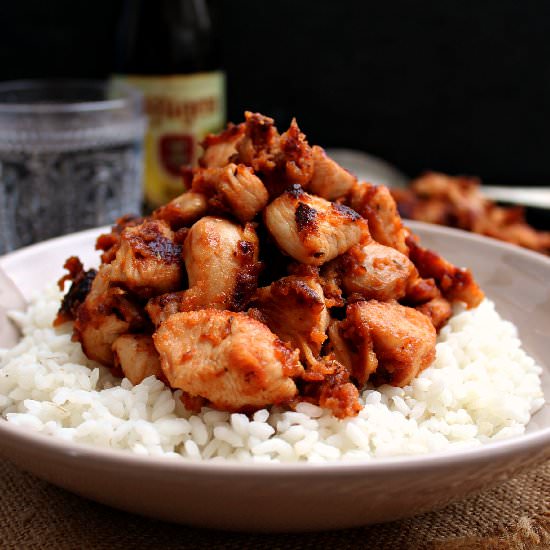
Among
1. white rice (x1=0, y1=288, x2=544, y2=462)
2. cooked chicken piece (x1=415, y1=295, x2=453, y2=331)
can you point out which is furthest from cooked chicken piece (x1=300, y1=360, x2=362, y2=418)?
cooked chicken piece (x1=415, y1=295, x2=453, y2=331)

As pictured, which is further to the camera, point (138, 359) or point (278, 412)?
point (138, 359)

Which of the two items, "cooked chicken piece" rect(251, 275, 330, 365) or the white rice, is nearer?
the white rice

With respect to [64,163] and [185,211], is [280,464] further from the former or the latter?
[64,163]

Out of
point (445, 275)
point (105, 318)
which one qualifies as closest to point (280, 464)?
point (105, 318)

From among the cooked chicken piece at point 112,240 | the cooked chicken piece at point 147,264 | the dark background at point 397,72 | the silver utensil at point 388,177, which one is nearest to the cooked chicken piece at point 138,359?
the cooked chicken piece at point 147,264

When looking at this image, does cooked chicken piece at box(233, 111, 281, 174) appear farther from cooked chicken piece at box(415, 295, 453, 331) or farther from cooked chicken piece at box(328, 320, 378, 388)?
cooked chicken piece at box(415, 295, 453, 331)
